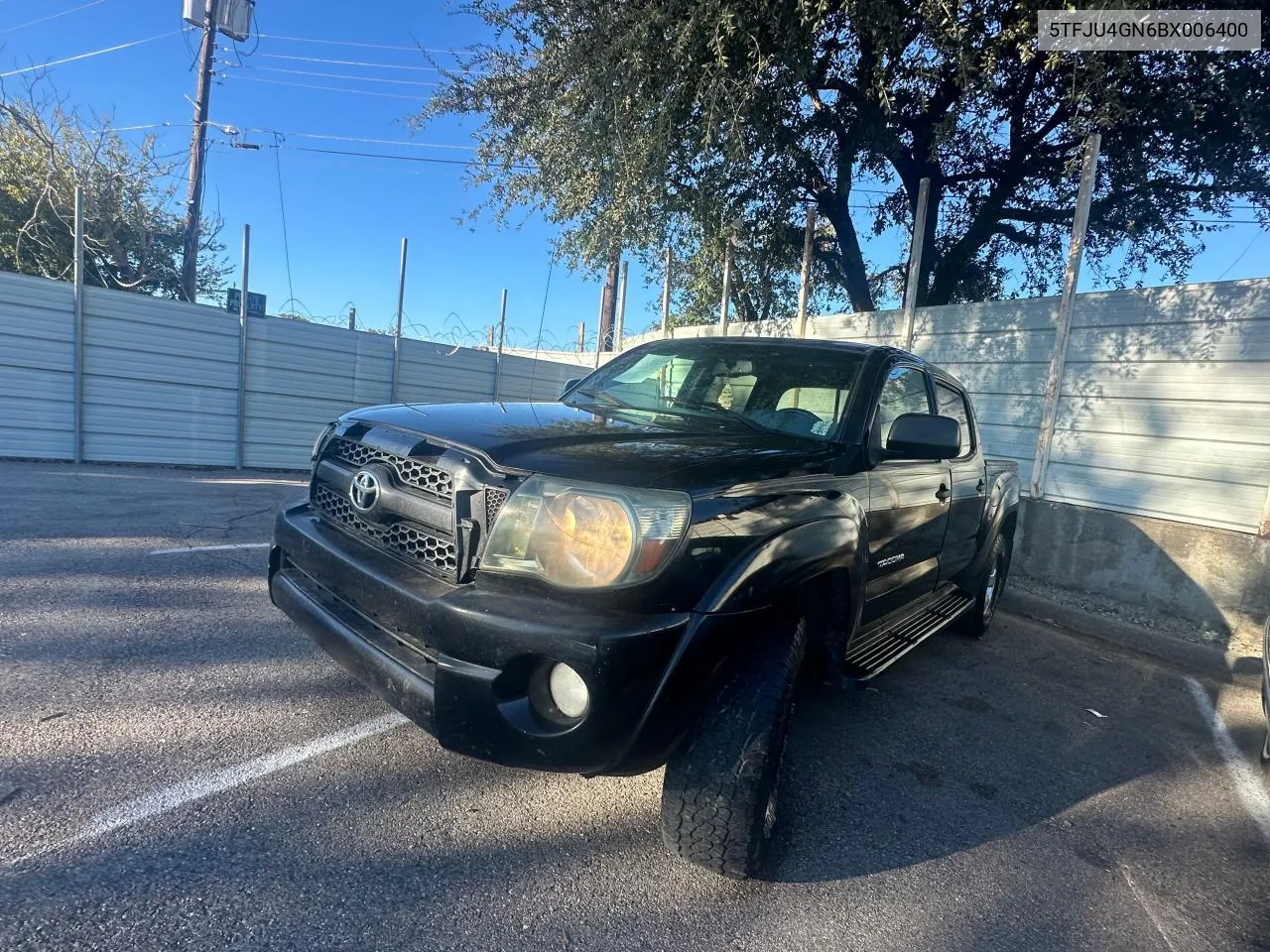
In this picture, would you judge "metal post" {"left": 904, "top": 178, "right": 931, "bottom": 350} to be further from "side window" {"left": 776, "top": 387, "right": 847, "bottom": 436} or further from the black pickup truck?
the black pickup truck

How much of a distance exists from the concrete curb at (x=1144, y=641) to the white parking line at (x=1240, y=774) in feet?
2.18

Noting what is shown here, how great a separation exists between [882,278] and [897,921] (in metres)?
11.1

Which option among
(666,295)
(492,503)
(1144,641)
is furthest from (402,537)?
(666,295)

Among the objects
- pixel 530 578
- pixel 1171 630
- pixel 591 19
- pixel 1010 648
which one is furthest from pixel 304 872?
pixel 591 19

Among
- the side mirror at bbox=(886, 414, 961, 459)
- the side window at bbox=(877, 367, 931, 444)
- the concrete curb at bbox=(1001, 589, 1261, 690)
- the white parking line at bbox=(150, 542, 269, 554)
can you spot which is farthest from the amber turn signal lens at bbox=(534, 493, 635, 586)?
the concrete curb at bbox=(1001, 589, 1261, 690)

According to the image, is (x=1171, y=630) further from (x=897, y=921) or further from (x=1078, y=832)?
(x=897, y=921)

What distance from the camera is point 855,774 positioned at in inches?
113

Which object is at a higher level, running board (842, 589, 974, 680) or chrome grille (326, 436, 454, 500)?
chrome grille (326, 436, 454, 500)

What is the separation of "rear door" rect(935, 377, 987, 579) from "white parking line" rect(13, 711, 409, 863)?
9.83ft

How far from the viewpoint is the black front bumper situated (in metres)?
1.88

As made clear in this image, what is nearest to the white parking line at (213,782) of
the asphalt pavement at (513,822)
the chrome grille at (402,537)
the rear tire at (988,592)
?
the asphalt pavement at (513,822)

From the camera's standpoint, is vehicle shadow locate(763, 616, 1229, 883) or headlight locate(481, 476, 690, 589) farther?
vehicle shadow locate(763, 616, 1229, 883)

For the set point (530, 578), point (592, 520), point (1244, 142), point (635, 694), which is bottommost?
point (635, 694)

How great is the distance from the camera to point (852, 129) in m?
8.59
